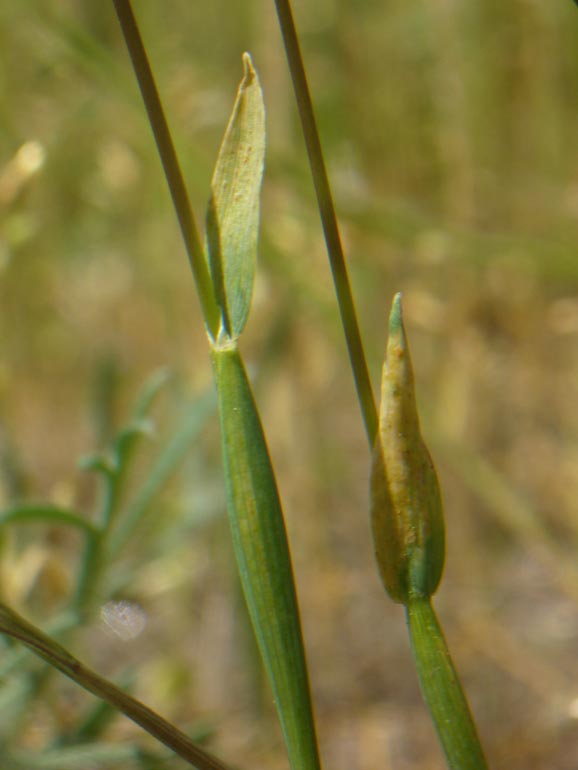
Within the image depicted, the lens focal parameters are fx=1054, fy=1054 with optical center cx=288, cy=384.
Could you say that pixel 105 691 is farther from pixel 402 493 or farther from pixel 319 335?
pixel 319 335

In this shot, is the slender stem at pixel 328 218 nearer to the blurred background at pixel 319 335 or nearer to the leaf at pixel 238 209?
the leaf at pixel 238 209

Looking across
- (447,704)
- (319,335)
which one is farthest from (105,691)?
(319,335)

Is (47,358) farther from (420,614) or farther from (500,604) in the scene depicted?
(420,614)

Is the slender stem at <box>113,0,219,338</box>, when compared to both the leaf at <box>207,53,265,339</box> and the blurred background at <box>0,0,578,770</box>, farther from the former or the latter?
the blurred background at <box>0,0,578,770</box>

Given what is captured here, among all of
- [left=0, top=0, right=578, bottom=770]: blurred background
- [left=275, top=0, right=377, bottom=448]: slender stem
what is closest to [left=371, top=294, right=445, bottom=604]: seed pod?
[left=275, top=0, right=377, bottom=448]: slender stem

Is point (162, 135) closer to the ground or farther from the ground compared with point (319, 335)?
closer to the ground

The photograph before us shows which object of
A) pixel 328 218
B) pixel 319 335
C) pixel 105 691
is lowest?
pixel 105 691
